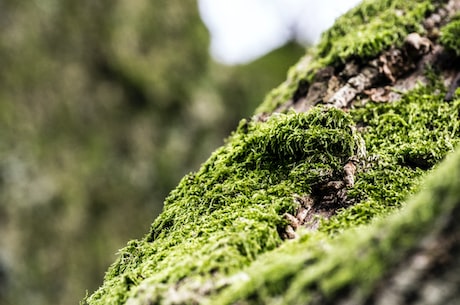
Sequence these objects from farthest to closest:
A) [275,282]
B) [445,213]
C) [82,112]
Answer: [82,112], [275,282], [445,213]

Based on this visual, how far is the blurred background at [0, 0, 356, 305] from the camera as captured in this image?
7.77m

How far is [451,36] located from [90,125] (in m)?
7.86

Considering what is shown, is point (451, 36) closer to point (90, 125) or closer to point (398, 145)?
point (398, 145)

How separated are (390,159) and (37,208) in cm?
721

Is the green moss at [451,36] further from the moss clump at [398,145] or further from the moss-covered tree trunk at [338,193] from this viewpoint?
the moss clump at [398,145]

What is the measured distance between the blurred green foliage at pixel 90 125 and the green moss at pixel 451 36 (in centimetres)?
689

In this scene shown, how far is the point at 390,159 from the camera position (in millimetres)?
1690

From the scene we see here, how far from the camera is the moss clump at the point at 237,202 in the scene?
51.7 inches

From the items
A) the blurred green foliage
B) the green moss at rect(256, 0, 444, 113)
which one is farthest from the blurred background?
the green moss at rect(256, 0, 444, 113)

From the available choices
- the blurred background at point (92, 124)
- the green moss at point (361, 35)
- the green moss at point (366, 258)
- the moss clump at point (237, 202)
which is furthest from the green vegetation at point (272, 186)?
the blurred background at point (92, 124)

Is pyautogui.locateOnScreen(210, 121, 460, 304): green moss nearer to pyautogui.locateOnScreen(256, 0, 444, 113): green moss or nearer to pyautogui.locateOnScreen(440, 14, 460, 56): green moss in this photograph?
pyautogui.locateOnScreen(256, 0, 444, 113): green moss

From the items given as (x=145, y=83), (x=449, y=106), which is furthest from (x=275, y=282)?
(x=145, y=83)

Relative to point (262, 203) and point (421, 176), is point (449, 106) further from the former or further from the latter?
point (262, 203)

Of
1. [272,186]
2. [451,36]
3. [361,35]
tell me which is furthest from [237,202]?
[451,36]
